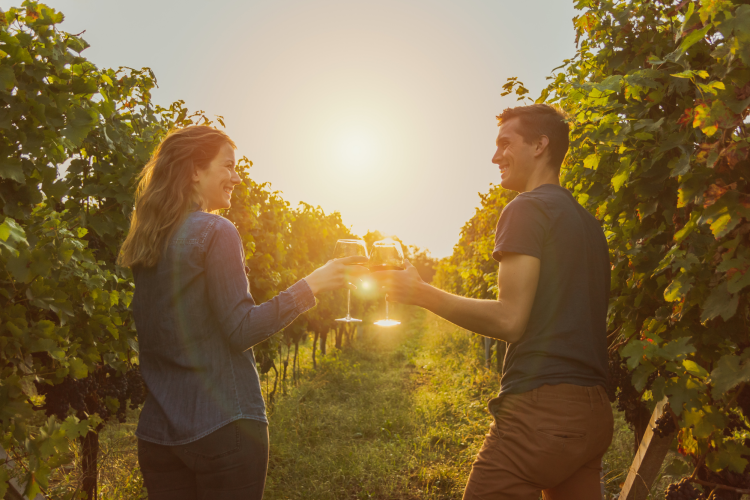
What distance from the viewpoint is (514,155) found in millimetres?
2002

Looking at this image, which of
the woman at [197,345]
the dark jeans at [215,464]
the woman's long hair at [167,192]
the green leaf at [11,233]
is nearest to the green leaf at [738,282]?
the woman at [197,345]

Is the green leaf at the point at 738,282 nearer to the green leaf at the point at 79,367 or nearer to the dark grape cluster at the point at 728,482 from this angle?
the dark grape cluster at the point at 728,482

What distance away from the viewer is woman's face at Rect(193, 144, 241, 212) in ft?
6.13

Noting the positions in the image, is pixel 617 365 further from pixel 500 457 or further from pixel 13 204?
pixel 13 204

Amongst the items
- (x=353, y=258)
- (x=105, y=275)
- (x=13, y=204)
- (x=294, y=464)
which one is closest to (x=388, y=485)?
(x=294, y=464)

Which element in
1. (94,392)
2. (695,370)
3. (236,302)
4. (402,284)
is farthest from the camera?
(94,392)

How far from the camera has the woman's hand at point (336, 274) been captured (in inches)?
71.9

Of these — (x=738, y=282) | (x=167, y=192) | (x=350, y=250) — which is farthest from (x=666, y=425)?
(x=167, y=192)

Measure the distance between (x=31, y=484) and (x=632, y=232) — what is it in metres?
2.72

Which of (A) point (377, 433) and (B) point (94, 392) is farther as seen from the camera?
(A) point (377, 433)

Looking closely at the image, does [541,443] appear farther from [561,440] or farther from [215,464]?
[215,464]

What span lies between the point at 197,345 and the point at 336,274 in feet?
1.81

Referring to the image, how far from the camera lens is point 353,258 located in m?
1.98

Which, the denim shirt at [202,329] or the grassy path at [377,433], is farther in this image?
the grassy path at [377,433]
